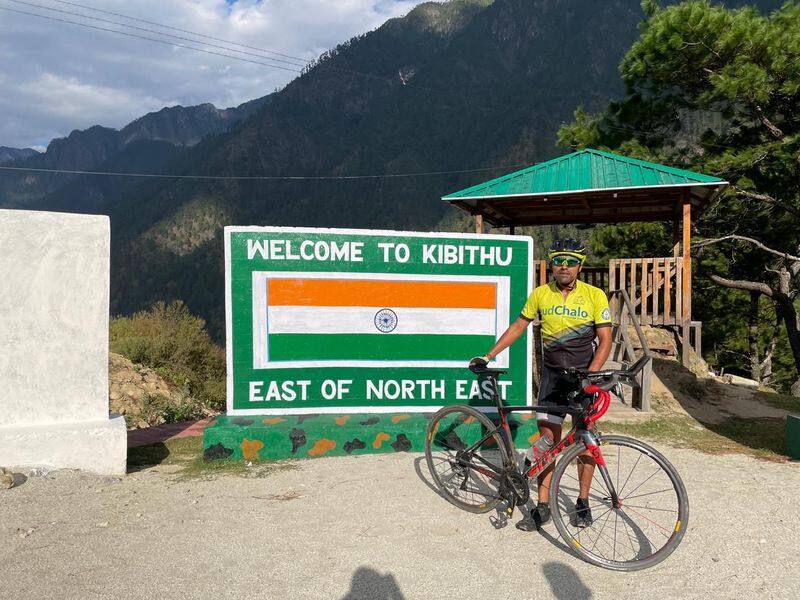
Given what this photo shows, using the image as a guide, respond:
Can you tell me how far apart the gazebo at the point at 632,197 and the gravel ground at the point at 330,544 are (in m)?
6.47

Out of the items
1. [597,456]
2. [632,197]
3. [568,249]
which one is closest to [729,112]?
[632,197]

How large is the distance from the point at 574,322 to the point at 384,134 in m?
138

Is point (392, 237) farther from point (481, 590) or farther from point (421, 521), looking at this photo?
point (481, 590)

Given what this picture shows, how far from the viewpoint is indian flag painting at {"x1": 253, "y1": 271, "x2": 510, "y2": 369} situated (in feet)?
19.1

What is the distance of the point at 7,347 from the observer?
4.96 m

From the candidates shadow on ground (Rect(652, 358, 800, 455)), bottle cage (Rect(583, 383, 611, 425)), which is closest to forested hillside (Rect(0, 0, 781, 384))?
shadow on ground (Rect(652, 358, 800, 455))

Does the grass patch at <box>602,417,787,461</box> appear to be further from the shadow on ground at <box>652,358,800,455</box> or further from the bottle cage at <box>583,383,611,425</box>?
the bottle cage at <box>583,383,611,425</box>

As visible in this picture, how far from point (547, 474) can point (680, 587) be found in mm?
976

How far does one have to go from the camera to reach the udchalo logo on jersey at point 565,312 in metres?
3.86

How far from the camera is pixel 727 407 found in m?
9.20

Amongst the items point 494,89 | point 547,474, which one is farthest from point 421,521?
point 494,89

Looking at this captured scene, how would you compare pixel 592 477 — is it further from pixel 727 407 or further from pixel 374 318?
pixel 727 407

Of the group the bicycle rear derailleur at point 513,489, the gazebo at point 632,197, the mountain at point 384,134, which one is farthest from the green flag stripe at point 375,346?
the mountain at point 384,134

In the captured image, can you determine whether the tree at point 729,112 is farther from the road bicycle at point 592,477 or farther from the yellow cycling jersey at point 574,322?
the road bicycle at point 592,477
